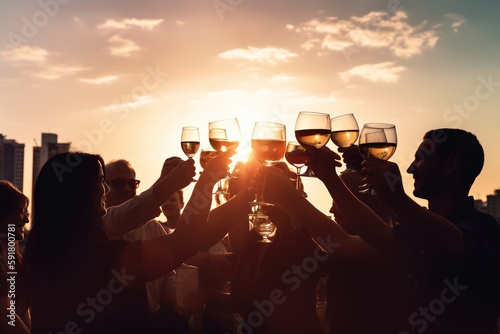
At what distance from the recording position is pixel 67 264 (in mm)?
2604

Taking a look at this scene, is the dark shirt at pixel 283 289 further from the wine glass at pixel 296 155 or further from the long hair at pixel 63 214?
the long hair at pixel 63 214

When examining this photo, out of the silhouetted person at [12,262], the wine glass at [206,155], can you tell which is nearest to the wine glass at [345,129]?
the wine glass at [206,155]

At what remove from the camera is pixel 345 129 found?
3.09 metres

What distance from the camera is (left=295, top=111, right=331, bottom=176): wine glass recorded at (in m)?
2.94

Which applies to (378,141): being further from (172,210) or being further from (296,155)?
(172,210)

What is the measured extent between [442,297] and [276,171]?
1.30 m

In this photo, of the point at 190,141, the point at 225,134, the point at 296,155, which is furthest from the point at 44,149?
the point at 296,155

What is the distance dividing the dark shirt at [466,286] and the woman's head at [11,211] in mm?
3206

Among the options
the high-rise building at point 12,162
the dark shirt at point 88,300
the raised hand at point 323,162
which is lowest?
the high-rise building at point 12,162

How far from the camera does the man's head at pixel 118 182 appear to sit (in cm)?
533

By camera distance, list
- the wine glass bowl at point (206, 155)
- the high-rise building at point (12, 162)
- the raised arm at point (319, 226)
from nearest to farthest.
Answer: the raised arm at point (319, 226) < the wine glass bowl at point (206, 155) < the high-rise building at point (12, 162)

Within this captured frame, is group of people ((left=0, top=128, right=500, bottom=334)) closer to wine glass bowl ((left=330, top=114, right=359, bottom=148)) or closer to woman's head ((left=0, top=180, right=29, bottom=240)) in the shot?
woman's head ((left=0, top=180, right=29, bottom=240))

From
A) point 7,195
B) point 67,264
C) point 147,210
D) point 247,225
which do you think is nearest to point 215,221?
point 247,225

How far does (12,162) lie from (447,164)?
123 meters
